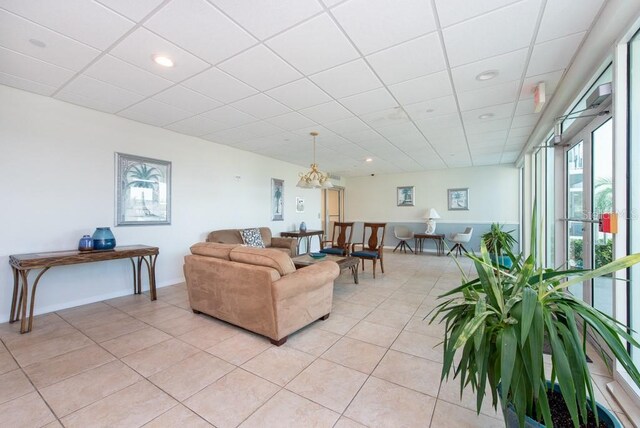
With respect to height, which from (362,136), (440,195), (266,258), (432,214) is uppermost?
(362,136)

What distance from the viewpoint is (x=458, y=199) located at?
7805 mm

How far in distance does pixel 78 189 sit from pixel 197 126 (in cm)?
174

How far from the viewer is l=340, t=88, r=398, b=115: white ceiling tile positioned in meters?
3.04

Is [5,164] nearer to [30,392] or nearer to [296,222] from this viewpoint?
[30,392]

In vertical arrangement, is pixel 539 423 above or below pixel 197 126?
below

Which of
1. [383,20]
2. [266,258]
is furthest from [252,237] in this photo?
[383,20]

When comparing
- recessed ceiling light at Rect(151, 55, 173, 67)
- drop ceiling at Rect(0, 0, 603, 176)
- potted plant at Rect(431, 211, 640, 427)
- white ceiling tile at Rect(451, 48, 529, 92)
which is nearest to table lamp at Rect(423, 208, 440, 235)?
drop ceiling at Rect(0, 0, 603, 176)

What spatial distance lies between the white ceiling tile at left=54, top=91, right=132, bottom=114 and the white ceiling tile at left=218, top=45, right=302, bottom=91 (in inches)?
74.9

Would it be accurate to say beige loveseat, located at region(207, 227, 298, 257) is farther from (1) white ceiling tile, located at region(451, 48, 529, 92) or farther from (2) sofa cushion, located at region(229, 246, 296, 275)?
(1) white ceiling tile, located at region(451, 48, 529, 92)

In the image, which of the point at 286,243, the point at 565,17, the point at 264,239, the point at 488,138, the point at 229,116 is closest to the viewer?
the point at 565,17

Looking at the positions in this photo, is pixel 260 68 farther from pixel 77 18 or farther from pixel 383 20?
pixel 77 18

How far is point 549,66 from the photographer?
8.07ft

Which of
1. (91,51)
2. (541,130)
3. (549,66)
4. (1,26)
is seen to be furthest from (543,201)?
(1,26)

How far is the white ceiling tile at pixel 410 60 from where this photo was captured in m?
2.14
